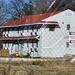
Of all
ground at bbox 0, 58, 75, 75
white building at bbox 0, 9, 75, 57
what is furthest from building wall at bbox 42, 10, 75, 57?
ground at bbox 0, 58, 75, 75

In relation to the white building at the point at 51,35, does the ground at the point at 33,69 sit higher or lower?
higher

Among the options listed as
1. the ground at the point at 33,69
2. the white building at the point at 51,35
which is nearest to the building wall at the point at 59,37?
the white building at the point at 51,35

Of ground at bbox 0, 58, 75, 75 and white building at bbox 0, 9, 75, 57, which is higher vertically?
ground at bbox 0, 58, 75, 75

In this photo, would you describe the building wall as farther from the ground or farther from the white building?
the ground

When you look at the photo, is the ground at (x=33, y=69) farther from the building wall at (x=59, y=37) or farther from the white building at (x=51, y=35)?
the building wall at (x=59, y=37)

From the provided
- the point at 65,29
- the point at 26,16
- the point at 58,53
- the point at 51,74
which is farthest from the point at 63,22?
the point at 51,74

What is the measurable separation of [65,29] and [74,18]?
2360 millimetres

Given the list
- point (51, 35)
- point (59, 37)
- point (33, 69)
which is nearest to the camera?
point (33, 69)

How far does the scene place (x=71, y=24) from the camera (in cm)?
5725

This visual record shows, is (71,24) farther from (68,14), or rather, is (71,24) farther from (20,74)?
(20,74)

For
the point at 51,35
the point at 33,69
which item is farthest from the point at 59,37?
the point at 33,69

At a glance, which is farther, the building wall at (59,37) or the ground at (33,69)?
the building wall at (59,37)

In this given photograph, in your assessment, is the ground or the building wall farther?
the building wall

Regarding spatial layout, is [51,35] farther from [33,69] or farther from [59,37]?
[33,69]
